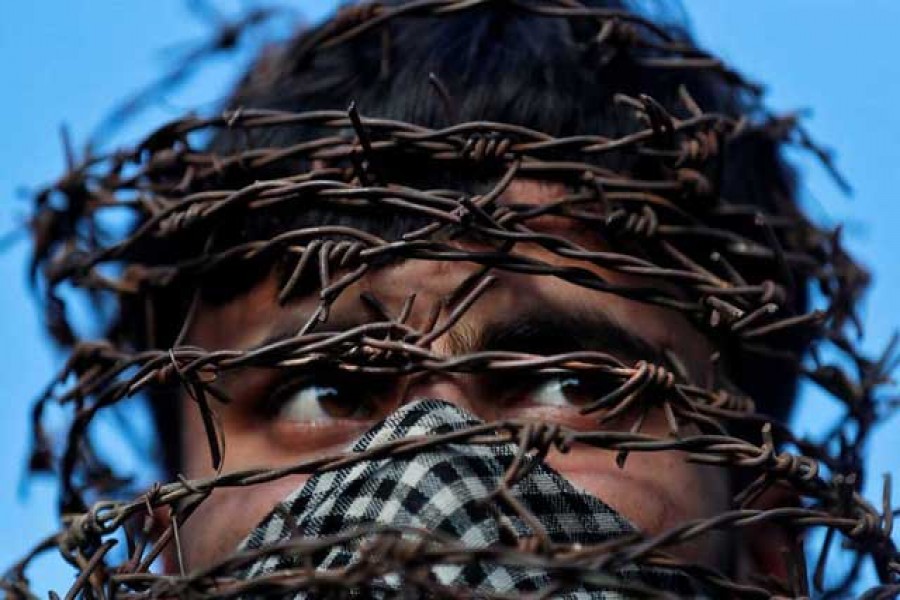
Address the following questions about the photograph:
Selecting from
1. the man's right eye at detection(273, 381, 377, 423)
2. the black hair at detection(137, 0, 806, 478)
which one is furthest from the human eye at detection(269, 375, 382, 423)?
the black hair at detection(137, 0, 806, 478)

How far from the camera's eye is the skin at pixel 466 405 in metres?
1.23

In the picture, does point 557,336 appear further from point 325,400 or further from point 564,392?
point 325,400

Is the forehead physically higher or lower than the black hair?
lower

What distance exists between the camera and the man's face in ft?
4.05

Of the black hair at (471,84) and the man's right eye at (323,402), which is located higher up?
the black hair at (471,84)

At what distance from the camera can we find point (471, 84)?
4.72 ft

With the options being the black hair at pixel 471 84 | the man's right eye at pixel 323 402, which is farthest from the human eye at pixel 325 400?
the black hair at pixel 471 84

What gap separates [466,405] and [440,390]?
2cm

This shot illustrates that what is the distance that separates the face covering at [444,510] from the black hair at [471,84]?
0.24m

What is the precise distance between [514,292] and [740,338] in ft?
0.67

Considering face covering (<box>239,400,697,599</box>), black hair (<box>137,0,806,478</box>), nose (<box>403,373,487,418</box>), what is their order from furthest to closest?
1. black hair (<box>137,0,806,478</box>)
2. nose (<box>403,373,487,418</box>)
3. face covering (<box>239,400,697,599</box>)

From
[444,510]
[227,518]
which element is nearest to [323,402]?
[227,518]

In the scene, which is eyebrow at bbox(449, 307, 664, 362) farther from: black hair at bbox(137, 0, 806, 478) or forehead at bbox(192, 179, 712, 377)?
black hair at bbox(137, 0, 806, 478)

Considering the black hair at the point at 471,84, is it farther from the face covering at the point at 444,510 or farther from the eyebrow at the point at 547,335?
the face covering at the point at 444,510
